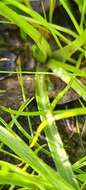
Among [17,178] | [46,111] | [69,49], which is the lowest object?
[17,178]

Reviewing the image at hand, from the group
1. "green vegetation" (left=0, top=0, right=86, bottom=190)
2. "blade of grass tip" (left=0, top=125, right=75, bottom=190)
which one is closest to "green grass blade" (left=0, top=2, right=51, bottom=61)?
"green vegetation" (left=0, top=0, right=86, bottom=190)

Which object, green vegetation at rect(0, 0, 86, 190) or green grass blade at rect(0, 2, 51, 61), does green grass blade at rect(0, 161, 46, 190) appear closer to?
green vegetation at rect(0, 0, 86, 190)

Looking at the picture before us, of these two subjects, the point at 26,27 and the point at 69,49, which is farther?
the point at 69,49

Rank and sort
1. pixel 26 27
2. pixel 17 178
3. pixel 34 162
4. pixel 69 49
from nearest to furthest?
pixel 17 178 < pixel 34 162 < pixel 26 27 < pixel 69 49

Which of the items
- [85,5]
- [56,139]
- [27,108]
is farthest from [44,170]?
[85,5]

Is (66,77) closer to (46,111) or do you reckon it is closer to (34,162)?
(46,111)

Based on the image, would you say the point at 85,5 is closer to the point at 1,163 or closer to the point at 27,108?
the point at 27,108

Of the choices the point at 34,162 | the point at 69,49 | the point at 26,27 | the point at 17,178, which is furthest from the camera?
the point at 69,49

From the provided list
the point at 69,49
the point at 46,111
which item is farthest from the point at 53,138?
the point at 69,49
